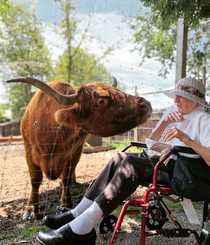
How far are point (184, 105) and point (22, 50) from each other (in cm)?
2209

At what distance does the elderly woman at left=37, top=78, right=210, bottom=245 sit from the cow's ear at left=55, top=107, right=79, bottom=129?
1.02 metres

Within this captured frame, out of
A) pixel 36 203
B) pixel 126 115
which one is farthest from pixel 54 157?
pixel 126 115

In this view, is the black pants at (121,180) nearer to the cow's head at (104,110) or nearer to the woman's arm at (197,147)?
the woman's arm at (197,147)

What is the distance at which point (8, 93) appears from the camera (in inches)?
974

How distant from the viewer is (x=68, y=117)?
2.69m

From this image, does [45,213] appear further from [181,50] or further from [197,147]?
[181,50]

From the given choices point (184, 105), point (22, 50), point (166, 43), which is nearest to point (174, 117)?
point (184, 105)

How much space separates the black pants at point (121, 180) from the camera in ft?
5.07

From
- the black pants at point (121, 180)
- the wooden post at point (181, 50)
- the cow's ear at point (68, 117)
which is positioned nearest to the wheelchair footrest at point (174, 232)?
the black pants at point (121, 180)

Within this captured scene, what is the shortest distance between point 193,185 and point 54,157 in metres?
1.93

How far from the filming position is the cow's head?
2.70m

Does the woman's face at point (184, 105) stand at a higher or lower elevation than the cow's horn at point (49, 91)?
lower

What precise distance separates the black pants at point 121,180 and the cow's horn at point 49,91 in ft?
3.55

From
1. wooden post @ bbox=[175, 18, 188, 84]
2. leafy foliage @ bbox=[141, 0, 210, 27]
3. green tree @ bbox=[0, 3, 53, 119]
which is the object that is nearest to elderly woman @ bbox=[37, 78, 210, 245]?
leafy foliage @ bbox=[141, 0, 210, 27]
